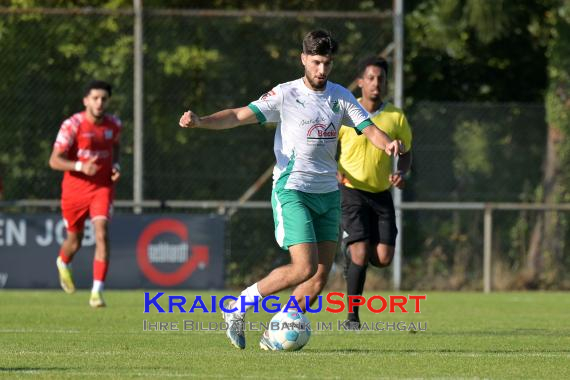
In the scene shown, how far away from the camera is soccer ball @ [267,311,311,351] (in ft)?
28.4

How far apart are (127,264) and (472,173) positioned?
5.27 m

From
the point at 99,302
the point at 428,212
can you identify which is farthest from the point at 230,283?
the point at 99,302

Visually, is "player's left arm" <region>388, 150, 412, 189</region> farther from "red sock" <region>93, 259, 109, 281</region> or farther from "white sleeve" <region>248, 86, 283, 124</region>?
"red sock" <region>93, 259, 109, 281</region>

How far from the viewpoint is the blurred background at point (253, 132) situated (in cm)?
1828

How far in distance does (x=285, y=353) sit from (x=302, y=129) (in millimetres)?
1534

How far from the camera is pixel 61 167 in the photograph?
45.5 ft

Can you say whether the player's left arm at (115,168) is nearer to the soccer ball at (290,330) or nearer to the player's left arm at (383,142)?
the player's left arm at (383,142)

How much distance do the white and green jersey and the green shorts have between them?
67 millimetres

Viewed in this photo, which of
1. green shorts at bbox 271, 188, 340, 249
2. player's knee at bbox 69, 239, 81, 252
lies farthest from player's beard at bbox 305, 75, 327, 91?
player's knee at bbox 69, 239, 81, 252

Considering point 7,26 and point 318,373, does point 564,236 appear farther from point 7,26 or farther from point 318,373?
point 318,373

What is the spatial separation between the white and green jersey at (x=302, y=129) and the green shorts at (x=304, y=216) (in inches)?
2.6

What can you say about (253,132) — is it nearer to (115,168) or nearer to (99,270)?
(115,168)

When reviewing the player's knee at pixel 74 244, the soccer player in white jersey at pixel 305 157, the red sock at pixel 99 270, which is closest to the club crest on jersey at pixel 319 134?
the soccer player in white jersey at pixel 305 157

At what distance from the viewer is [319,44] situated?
871 centimetres
